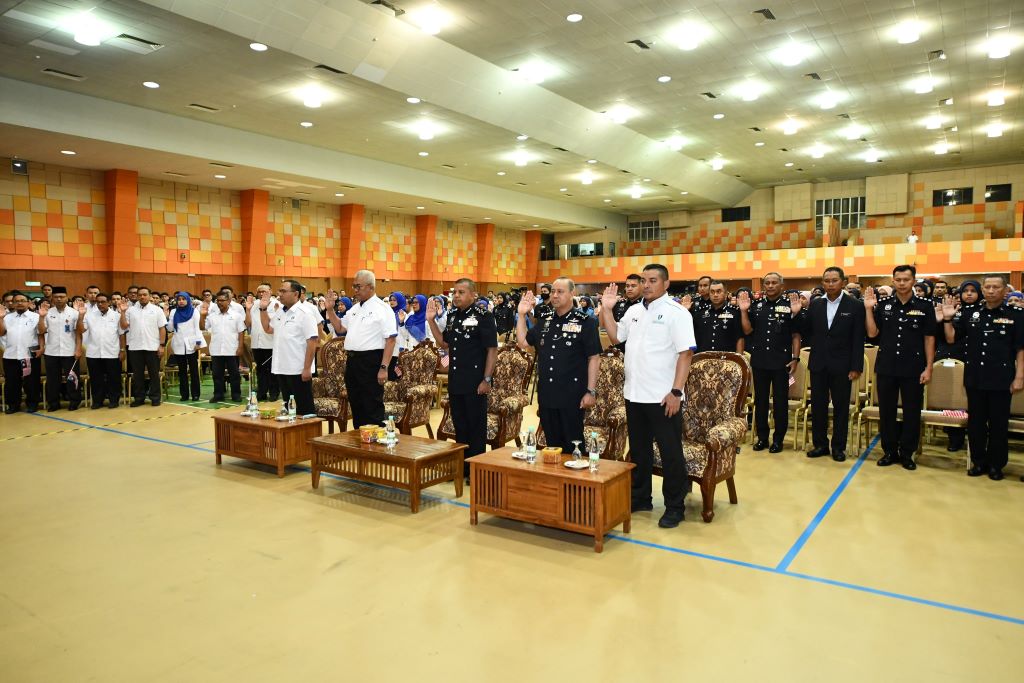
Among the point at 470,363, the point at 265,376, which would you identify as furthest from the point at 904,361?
the point at 265,376

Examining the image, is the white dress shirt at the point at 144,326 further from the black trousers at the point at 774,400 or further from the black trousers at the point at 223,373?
the black trousers at the point at 774,400

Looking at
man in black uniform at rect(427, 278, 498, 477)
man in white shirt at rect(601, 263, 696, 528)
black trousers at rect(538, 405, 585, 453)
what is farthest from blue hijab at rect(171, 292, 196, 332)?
man in white shirt at rect(601, 263, 696, 528)

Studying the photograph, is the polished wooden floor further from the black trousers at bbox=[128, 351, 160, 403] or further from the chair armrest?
the black trousers at bbox=[128, 351, 160, 403]

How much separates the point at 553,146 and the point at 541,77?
340 centimetres

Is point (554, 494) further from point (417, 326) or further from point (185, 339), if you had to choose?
point (185, 339)

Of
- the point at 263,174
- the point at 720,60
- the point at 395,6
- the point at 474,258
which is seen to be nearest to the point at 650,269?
the point at 395,6

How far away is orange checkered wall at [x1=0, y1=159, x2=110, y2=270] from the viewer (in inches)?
495

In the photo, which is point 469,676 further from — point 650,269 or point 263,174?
point 263,174

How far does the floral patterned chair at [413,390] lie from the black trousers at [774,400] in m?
3.18

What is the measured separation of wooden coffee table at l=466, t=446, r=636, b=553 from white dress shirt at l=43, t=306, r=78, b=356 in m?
7.35

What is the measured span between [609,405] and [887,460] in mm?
2657

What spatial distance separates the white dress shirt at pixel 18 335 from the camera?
28.0 ft

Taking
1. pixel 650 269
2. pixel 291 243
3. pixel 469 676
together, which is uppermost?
pixel 291 243

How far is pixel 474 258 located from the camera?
24422 mm
